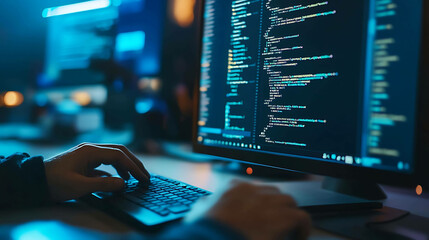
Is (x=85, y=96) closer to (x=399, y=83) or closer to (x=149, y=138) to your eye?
(x=149, y=138)

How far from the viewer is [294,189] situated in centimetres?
70

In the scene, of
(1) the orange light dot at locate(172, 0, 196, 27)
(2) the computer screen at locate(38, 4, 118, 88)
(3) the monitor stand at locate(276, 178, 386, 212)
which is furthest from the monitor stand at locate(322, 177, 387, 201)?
(2) the computer screen at locate(38, 4, 118, 88)

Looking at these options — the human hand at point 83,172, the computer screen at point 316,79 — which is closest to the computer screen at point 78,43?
the computer screen at point 316,79

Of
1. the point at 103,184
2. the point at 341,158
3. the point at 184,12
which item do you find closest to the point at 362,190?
the point at 341,158

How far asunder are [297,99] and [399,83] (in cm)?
17

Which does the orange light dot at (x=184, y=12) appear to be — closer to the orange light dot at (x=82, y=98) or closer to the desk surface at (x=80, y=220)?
the orange light dot at (x=82, y=98)

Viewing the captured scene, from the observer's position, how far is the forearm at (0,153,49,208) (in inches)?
20.8

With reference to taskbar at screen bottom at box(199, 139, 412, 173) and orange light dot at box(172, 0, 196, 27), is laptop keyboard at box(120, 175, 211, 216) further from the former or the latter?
orange light dot at box(172, 0, 196, 27)

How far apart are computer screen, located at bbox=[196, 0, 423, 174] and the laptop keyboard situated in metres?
0.17

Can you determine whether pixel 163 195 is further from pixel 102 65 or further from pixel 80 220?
pixel 102 65

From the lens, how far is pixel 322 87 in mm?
533

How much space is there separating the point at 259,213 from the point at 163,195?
0.74 ft

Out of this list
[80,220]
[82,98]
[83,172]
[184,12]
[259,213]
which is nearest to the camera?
[259,213]

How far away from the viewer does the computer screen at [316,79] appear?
44 centimetres
